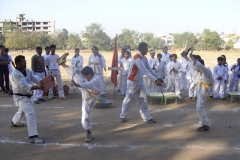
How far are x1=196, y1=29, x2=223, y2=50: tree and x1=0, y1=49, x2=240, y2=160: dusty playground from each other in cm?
5514

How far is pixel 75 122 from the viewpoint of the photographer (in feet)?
22.9

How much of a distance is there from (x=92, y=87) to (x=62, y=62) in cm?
86

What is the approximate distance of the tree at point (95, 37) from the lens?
Answer: 69250mm

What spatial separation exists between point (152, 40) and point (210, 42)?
1679 cm

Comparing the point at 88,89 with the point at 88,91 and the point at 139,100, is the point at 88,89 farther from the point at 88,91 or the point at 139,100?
the point at 139,100

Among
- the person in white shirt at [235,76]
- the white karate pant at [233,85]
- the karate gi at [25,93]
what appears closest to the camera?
the karate gi at [25,93]

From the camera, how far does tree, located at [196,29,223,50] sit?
198 ft

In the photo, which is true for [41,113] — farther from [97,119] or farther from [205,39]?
[205,39]

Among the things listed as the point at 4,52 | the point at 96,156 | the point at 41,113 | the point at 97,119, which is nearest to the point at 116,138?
the point at 96,156

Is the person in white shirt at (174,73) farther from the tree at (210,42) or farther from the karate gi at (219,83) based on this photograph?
the tree at (210,42)

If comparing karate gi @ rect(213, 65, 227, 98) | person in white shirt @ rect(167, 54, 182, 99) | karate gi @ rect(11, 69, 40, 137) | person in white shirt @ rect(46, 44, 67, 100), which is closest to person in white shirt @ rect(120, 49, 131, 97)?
person in white shirt @ rect(167, 54, 182, 99)

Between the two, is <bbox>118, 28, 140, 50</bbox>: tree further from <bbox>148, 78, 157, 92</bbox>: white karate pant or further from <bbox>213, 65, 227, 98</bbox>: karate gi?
<bbox>213, 65, 227, 98</bbox>: karate gi

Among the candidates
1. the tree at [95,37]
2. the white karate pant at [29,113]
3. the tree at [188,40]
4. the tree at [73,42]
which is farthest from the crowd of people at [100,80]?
the tree at [73,42]

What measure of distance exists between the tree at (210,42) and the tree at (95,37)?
72.5ft
